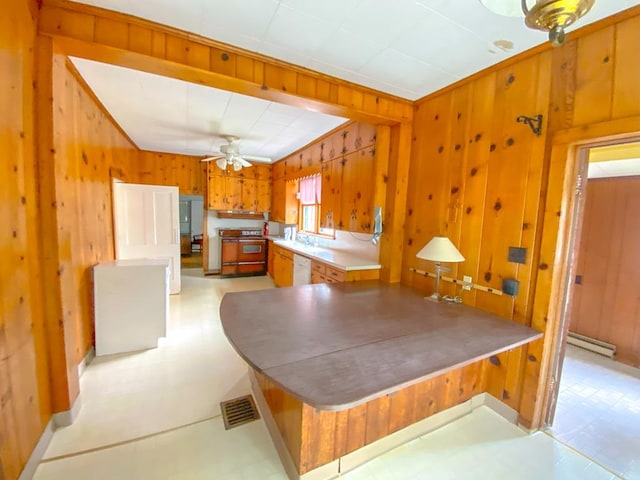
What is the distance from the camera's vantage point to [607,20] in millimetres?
1456

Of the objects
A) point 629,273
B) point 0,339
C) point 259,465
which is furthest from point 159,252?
point 629,273

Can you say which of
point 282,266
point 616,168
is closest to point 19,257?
point 282,266

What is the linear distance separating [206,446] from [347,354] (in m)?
1.20

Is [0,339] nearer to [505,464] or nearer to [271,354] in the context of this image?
[271,354]

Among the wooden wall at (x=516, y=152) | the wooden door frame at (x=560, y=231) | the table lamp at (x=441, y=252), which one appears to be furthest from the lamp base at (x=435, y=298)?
the wooden door frame at (x=560, y=231)

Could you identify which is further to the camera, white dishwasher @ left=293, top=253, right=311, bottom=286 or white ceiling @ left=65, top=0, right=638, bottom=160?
white dishwasher @ left=293, top=253, right=311, bottom=286

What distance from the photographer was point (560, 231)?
1.65 metres

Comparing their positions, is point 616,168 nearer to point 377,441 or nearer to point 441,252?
point 441,252

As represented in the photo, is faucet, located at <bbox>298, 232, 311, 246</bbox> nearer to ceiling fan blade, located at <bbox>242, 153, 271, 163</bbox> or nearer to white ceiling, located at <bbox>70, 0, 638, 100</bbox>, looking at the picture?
ceiling fan blade, located at <bbox>242, 153, 271, 163</bbox>

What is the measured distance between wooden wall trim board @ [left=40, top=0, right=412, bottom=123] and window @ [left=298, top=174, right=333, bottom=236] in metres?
2.07

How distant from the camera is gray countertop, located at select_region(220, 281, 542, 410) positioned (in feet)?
3.55

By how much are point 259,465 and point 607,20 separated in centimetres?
320

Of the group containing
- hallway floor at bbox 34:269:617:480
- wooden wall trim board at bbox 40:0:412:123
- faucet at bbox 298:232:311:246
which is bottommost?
hallway floor at bbox 34:269:617:480

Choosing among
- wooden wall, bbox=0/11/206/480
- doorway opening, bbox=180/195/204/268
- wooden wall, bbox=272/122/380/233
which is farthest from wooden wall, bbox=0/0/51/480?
doorway opening, bbox=180/195/204/268
